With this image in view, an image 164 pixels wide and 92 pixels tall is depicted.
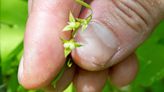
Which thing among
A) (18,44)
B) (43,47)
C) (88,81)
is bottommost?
(18,44)

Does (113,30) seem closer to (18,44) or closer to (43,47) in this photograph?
(43,47)

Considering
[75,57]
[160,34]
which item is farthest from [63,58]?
[160,34]

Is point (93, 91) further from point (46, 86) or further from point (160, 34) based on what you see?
point (160, 34)

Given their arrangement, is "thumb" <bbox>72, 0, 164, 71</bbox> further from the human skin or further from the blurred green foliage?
the blurred green foliage

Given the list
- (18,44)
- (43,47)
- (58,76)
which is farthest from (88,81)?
(18,44)

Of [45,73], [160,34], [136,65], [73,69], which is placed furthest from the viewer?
[160,34]

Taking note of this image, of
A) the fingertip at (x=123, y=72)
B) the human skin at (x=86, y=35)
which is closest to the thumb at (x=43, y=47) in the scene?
the human skin at (x=86, y=35)

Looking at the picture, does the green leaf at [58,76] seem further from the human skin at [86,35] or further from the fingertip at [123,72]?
the fingertip at [123,72]

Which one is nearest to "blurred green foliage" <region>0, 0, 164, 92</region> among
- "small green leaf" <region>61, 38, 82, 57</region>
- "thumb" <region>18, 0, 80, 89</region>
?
"thumb" <region>18, 0, 80, 89</region>
